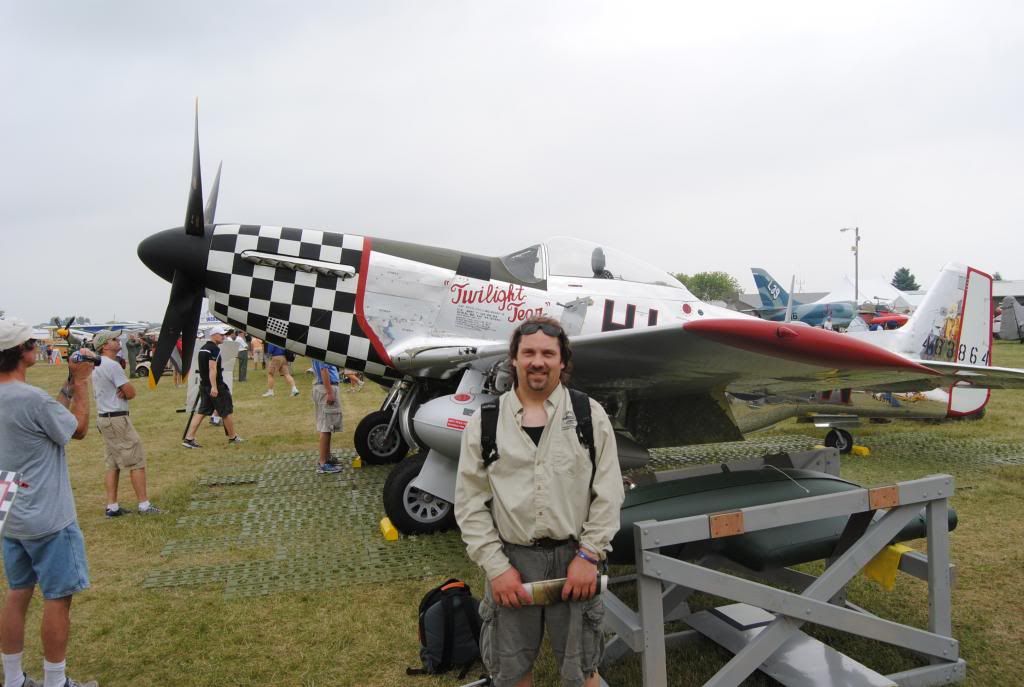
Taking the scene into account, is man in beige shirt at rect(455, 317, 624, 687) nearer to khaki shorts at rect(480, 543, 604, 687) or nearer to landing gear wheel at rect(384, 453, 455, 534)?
khaki shorts at rect(480, 543, 604, 687)

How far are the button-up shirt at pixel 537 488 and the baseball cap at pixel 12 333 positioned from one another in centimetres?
187

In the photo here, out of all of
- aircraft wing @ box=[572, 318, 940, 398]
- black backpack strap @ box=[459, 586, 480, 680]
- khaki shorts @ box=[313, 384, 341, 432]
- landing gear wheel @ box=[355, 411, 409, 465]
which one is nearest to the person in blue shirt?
khaki shorts @ box=[313, 384, 341, 432]

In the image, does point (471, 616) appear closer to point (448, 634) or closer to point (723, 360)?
point (448, 634)

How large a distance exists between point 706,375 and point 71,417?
3.01 m

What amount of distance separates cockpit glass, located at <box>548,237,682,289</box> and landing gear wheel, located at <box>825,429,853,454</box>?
379cm

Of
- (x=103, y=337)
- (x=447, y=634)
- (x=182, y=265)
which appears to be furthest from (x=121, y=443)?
(x=447, y=634)

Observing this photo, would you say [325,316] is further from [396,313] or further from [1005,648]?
[1005,648]

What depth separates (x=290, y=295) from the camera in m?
4.93

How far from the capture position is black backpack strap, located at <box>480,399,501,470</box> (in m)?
1.88

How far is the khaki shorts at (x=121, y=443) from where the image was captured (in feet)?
16.4

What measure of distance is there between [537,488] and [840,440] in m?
6.85

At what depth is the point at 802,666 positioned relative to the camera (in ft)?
8.49

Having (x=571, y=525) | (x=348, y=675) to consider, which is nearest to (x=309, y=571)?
(x=348, y=675)

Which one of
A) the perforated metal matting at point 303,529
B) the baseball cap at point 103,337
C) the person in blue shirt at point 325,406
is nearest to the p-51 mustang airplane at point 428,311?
the baseball cap at point 103,337
